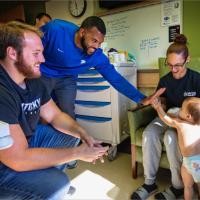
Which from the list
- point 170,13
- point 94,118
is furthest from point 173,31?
point 94,118

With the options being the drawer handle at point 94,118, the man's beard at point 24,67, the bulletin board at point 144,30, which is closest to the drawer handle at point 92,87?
the drawer handle at point 94,118

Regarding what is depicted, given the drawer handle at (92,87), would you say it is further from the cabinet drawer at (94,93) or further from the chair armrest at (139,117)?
the chair armrest at (139,117)

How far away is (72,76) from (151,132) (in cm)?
69

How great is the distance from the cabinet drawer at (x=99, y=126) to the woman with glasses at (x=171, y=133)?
0.59m

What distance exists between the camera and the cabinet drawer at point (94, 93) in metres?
2.11

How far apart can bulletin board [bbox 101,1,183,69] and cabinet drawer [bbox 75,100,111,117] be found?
632mm

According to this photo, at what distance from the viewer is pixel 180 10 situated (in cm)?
215

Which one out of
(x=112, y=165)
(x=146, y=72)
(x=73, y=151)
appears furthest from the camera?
(x=146, y=72)

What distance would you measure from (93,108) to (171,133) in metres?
0.92

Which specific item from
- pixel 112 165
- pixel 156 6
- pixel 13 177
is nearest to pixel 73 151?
pixel 13 177

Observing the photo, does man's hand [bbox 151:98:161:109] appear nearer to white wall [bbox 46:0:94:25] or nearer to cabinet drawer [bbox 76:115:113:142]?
cabinet drawer [bbox 76:115:113:142]

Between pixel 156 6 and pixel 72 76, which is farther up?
pixel 156 6

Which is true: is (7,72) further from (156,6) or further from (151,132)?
(156,6)

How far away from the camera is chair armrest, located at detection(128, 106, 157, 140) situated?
1.66 m
